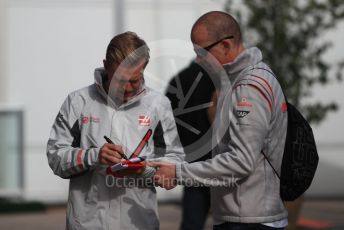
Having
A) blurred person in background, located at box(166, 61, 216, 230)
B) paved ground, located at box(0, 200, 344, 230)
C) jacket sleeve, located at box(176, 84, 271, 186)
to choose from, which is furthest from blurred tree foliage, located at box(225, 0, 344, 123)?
jacket sleeve, located at box(176, 84, 271, 186)

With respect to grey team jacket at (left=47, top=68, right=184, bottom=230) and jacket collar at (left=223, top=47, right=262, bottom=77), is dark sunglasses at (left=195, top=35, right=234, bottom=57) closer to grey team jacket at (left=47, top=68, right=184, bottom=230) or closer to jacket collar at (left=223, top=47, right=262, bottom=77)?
jacket collar at (left=223, top=47, right=262, bottom=77)

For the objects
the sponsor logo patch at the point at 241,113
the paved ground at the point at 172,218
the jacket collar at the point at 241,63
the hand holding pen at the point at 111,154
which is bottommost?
the paved ground at the point at 172,218

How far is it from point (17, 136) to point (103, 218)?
948 centimetres

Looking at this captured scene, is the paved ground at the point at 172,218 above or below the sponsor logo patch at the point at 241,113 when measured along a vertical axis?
below

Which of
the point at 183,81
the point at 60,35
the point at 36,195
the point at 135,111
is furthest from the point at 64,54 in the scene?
the point at 135,111

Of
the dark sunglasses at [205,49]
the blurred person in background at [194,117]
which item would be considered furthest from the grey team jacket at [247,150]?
the blurred person in background at [194,117]

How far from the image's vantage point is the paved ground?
38.7ft

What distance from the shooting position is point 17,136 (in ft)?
46.7

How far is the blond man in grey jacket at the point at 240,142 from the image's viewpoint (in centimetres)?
466

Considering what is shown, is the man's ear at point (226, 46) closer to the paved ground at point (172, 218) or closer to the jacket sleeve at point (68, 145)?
the jacket sleeve at point (68, 145)

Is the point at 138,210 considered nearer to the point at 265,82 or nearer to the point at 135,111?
the point at 135,111

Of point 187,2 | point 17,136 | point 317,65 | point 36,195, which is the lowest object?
point 36,195

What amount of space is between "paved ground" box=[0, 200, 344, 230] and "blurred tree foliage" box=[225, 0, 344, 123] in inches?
69.9

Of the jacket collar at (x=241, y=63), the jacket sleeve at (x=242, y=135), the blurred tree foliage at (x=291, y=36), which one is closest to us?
the jacket sleeve at (x=242, y=135)
